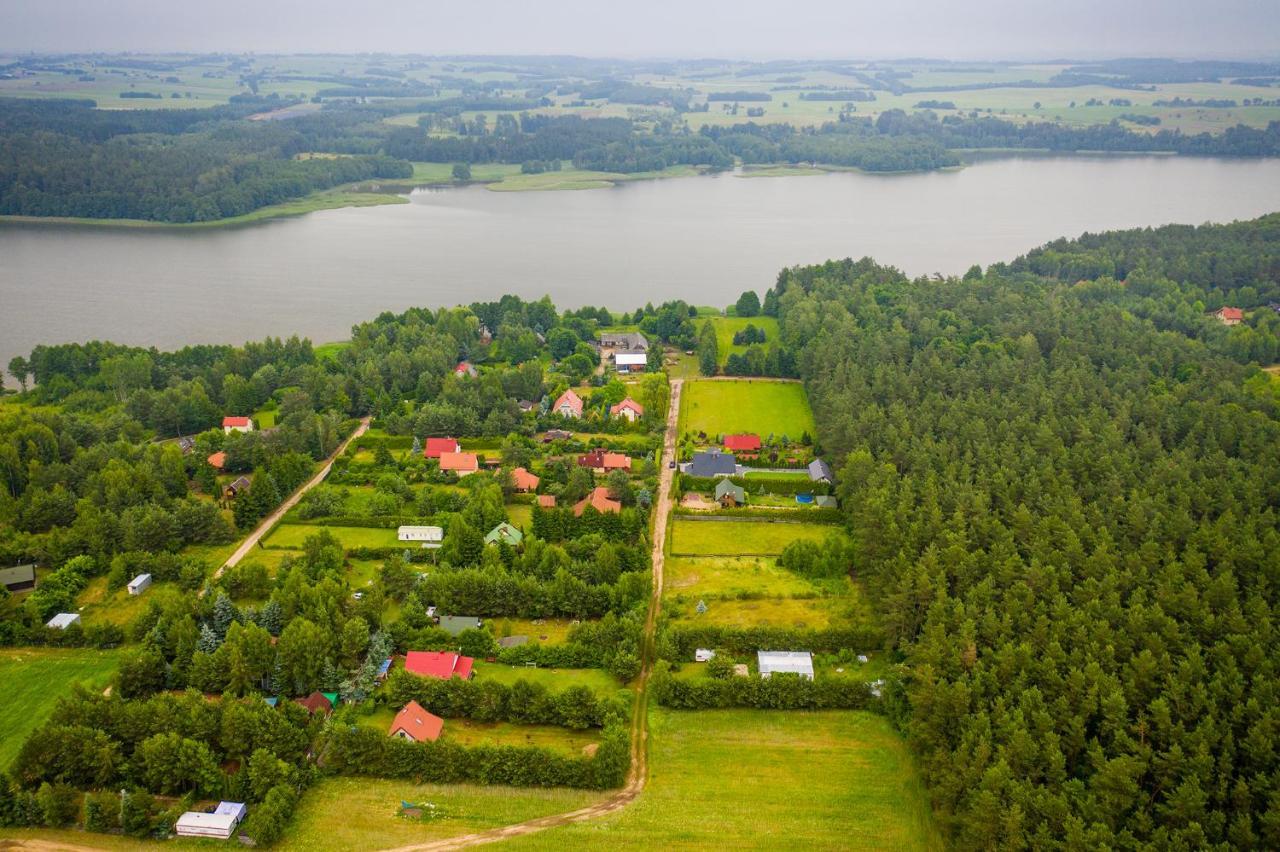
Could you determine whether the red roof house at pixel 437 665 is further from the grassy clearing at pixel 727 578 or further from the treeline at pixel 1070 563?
the treeline at pixel 1070 563

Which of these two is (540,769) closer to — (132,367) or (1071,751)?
(1071,751)

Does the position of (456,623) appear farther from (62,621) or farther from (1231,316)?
(1231,316)

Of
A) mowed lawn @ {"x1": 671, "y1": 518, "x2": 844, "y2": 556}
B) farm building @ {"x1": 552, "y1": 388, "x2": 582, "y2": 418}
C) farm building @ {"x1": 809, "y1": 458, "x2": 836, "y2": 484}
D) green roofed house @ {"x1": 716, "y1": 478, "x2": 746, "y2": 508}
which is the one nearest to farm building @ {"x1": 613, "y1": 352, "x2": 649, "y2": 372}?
farm building @ {"x1": 552, "y1": 388, "x2": 582, "y2": 418}

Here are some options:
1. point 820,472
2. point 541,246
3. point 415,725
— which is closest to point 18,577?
point 415,725

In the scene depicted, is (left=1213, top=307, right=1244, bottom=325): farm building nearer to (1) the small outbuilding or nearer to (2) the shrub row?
(2) the shrub row

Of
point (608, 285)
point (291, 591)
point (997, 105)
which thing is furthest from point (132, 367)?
point (997, 105)

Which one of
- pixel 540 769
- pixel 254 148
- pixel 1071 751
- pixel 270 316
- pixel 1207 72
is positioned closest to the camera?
pixel 1071 751
